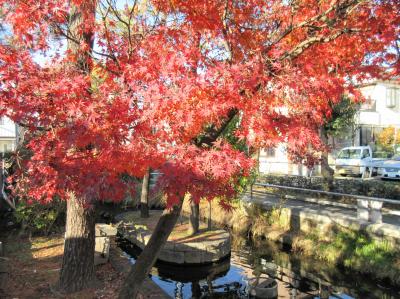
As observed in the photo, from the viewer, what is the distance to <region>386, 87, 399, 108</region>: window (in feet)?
98.0

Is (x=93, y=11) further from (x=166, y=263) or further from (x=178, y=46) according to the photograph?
(x=166, y=263)

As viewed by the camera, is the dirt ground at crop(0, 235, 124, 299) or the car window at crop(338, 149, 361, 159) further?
the car window at crop(338, 149, 361, 159)

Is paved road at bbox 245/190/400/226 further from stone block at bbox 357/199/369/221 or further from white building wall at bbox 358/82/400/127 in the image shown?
white building wall at bbox 358/82/400/127

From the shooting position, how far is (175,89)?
4039 mm

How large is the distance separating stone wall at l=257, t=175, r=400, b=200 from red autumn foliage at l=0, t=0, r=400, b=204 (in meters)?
7.47

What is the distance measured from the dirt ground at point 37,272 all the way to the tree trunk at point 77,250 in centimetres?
20

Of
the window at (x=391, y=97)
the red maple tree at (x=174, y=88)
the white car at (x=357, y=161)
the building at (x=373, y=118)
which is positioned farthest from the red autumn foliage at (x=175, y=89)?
the window at (x=391, y=97)

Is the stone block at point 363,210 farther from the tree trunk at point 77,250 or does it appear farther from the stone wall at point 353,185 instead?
the tree trunk at point 77,250

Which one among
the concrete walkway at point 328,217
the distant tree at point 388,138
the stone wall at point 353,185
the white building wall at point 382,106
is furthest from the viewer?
the white building wall at point 382,106

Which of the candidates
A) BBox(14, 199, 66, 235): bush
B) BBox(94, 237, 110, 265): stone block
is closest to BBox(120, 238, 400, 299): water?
BBox(94, 237, 110, 265): stone block

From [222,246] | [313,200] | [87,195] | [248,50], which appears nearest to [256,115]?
[248,50]

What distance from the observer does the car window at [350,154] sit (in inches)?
898

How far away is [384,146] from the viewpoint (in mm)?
28734

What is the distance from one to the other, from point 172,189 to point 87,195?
41.1 inches
